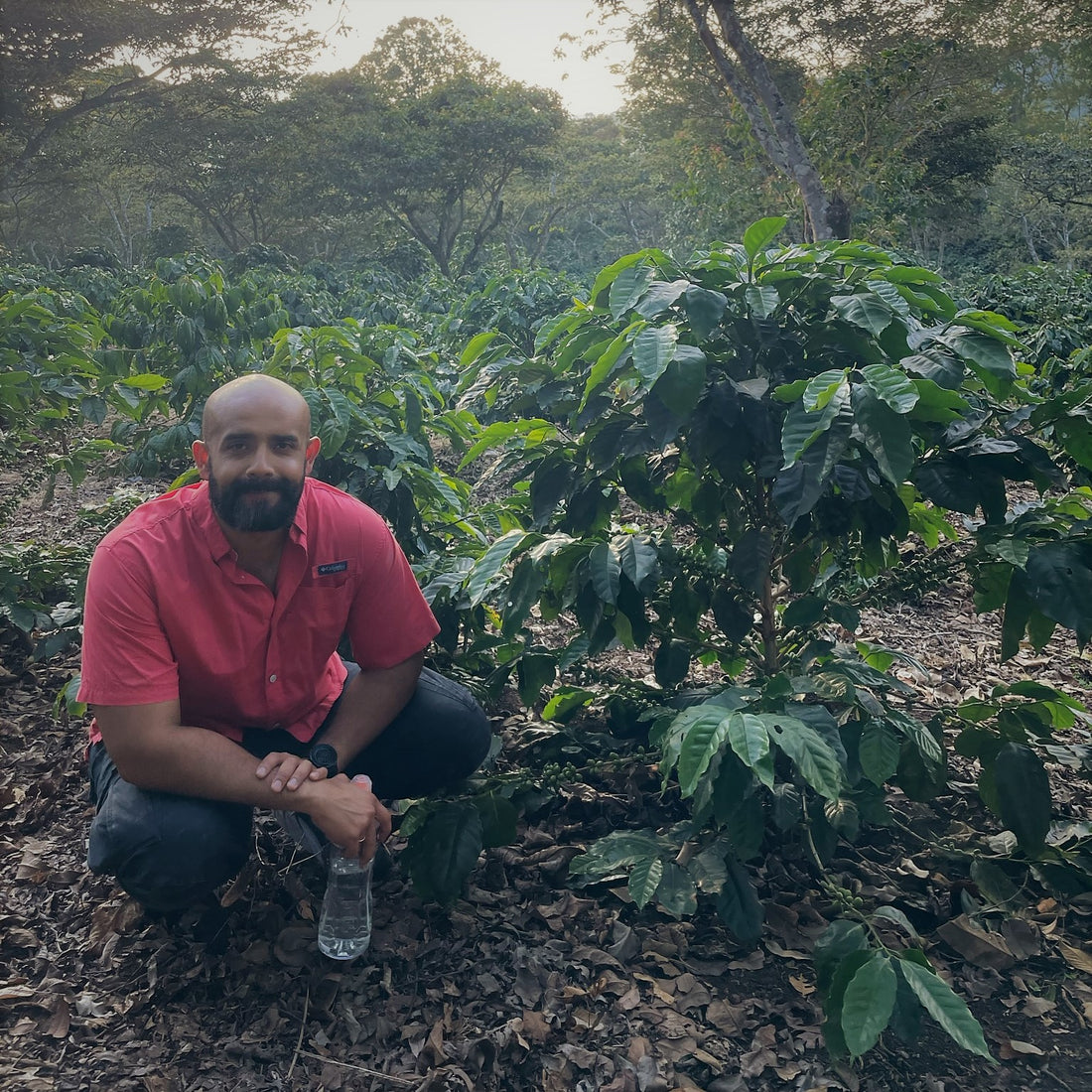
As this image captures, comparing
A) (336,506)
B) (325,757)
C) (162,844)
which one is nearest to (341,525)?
(336,506)

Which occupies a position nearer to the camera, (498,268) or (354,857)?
(354,857)

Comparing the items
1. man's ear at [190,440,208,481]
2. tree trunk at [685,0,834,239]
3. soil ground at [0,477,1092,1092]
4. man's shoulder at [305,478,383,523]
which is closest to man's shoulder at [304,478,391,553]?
man's shoulder at [305,478,383,523]

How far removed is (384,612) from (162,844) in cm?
61

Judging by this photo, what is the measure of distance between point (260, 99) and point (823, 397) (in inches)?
838

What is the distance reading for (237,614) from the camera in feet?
6.14

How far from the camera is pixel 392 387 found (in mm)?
3379

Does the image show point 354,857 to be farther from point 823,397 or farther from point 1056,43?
point 1056,43

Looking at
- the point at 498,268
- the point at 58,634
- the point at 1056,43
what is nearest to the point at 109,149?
the point at 498,268

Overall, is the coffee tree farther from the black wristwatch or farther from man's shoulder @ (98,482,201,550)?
man's shoulder @ (98,482,201,550)

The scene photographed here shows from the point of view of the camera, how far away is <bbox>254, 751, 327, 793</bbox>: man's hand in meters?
1.74

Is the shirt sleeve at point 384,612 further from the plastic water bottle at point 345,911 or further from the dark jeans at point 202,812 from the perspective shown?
the plastic water bottle at point 345,911

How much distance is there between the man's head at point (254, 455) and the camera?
1.86 meters

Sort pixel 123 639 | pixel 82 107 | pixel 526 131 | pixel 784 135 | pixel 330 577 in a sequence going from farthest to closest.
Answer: pixel 526 131 < pixel 82 107 < pixel 784 135 < pixel 330 577 < pixel 123 639

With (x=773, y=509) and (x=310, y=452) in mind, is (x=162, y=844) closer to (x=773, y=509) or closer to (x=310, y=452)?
(x=310, y=452)
